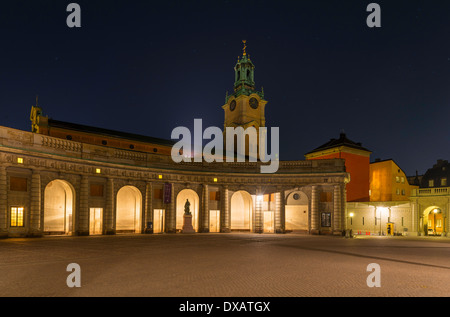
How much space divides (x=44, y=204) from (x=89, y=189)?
455 centimetres

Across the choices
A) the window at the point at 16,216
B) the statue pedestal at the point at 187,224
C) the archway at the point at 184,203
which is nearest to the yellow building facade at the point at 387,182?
the archway at the point at 184,203

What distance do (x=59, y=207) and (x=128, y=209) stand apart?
8225 mm

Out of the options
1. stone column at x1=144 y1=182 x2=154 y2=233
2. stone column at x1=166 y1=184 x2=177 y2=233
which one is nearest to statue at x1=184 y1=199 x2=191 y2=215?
stone column at x1=166 y1=184 x2=177 y2=233

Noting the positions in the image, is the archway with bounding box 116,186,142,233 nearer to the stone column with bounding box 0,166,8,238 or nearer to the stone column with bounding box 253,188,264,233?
the stone column with bounding box 0,166,8,238

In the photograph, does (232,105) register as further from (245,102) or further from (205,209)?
(205,209)

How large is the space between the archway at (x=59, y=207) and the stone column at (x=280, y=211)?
83.1 feet

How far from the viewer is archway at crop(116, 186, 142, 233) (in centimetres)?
4056

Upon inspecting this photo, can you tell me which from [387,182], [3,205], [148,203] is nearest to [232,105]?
[387,182]

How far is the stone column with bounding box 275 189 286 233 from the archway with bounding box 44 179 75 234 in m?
25.3

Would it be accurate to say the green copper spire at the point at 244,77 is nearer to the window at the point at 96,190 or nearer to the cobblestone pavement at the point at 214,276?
the window at the point at 96,190

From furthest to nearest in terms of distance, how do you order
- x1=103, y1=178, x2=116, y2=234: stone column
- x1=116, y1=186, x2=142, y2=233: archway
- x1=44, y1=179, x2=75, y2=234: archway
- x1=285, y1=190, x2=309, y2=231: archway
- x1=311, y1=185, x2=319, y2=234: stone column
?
x1=285, y1=190, x2=309, y2=231: archway
x1=311, y1=185, x2=319, y2=234: stone column
x1=116, y1=186, x2=142, y2=233: archway
x1=103, y1=178, x2=116, y2=234: stone column
x1=44, y1=179, x2=75, y2=234: archway

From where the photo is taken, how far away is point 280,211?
4572 cm

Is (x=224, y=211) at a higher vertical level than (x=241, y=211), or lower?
higher
